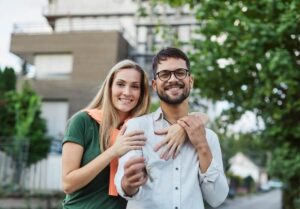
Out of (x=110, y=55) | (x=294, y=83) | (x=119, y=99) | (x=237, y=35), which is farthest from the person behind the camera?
(x=110, y=55)

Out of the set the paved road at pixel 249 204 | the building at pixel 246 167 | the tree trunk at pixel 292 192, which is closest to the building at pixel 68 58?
the paved road at pixel 249 204

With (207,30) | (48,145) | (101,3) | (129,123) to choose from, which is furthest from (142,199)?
(101,3)

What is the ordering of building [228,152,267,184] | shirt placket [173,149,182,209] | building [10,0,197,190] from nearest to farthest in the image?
shirt placket [173,149,182,209] < building [10,0,197,190] < building [228,152,267,184]

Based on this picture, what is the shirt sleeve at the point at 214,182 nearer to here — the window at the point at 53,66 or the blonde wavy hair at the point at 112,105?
the blonde wavy hair at the point at 112,105

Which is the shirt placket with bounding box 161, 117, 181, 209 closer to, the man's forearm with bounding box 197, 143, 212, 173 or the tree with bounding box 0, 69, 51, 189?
the man's forearm with bounding box 197, 143, 212, 173

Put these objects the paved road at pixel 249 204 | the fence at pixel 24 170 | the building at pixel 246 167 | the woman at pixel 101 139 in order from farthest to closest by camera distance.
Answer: the building at pixel 246 167 → the paved road at pixel 249 204 → the fence at pixel 24 170 → the woman at pixel 101 139

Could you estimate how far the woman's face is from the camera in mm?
2742

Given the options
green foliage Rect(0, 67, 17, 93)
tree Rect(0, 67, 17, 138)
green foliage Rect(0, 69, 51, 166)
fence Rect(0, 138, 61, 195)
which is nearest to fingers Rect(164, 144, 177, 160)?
fence Rect(0, 138, 61, 195)

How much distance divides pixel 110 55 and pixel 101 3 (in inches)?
401

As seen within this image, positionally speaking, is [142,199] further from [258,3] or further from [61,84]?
[61,84]

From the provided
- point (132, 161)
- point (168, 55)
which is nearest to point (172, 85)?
point (168, 55)

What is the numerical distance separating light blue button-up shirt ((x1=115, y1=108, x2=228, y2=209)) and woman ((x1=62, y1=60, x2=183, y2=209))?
216mm

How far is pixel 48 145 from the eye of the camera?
2194cm

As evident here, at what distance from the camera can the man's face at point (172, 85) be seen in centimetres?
233
